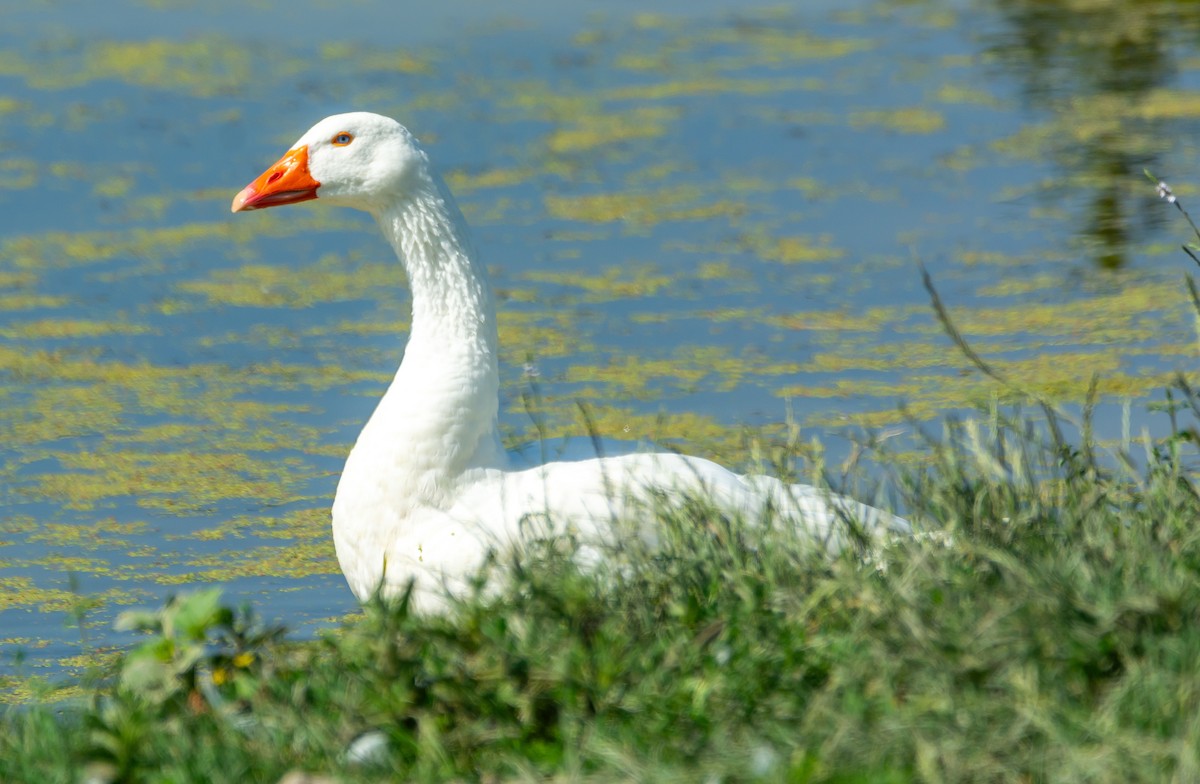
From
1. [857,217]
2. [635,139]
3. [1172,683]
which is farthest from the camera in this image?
[635,139]

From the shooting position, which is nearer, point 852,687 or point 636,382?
point 852,687

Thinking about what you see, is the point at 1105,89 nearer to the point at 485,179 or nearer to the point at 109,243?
the point at 485,179

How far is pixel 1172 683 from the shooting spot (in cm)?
275

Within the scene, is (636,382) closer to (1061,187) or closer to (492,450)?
(492,450)

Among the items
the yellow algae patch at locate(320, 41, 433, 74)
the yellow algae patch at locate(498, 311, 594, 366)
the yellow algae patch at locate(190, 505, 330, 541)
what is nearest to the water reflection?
the yellow algae patch at locate(498, 311, 594, 366)

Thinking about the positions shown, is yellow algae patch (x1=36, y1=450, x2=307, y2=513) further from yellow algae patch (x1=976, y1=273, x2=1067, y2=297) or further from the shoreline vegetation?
yellow algae patch (x1=976, y1=273, x2=1067, y2=297)

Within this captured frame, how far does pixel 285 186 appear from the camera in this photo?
5.11m

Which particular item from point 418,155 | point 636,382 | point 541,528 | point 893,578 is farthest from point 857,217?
point 893,578

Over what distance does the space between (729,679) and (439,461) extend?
5.77 feet

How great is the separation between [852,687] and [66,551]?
380cm

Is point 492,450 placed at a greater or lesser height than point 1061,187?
greater

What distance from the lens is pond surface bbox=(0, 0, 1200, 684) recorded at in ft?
21.3

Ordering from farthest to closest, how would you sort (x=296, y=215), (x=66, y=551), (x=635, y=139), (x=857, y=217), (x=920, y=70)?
(x=920, y=70)
(x=635, y=139)
(x=296, y=215)
(x=857, y=217)
(x=66, y=551)

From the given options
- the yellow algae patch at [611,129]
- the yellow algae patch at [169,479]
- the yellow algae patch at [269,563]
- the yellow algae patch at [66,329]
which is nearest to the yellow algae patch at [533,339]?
the yellow algae patch at [169,479]
